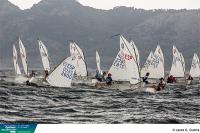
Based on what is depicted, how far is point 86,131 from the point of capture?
18.9m

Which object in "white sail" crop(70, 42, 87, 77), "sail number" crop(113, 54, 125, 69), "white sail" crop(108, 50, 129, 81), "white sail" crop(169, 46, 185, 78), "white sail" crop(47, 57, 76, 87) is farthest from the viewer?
"white sail" crop(169, 46, 185, 78)

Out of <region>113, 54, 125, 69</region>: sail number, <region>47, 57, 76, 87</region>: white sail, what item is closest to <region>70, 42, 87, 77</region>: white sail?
<region>113, 54, 125, 69</region>: sail number

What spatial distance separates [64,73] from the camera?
48.9 meters

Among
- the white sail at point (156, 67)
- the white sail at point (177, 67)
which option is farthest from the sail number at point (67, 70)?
the white sail at point (177, 67)

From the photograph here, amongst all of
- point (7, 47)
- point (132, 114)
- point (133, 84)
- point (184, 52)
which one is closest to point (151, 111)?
point (132, 114)

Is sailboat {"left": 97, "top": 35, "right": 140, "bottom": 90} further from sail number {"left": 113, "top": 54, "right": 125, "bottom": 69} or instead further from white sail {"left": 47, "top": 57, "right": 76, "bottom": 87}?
white sail {"left": 47, "top": 57, "right": 76, "bottom": 87}

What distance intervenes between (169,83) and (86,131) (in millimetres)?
51558

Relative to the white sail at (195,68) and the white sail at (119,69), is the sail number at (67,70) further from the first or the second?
the white sail at (195,68)

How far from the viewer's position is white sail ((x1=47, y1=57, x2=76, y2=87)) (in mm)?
48688

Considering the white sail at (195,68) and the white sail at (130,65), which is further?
the white sail at (195,68)

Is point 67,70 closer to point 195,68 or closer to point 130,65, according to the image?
point 130,65

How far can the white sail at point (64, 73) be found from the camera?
48.7 m

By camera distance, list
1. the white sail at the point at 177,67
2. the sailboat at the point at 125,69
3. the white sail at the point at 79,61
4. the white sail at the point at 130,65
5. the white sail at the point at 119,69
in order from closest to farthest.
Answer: the sailboat at the point at 125,69 → the white sail at the point at 130,65 → the white sail at the point at 119,69 → the white sail at the point at 79,61 → the white sail at the point at 177,67

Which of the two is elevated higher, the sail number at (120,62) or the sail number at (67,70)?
the sail number at (120,62)
